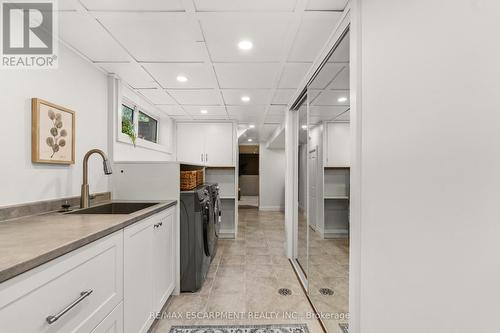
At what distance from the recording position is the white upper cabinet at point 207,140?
4.72m

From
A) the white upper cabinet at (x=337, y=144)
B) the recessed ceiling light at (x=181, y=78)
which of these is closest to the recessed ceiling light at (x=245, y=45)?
the recessed ceiling light at (x=181, y=78)

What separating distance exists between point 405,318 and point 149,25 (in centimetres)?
222

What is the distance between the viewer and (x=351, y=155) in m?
1.35

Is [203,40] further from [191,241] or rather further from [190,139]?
[190,139]

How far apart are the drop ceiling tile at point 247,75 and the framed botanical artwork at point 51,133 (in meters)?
1.41

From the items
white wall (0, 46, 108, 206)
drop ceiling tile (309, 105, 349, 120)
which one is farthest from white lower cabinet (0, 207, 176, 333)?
drop ceiling tile (309, 105, 349, 120)

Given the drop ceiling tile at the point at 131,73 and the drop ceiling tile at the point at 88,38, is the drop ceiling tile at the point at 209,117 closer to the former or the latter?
the drop ceiling tile at the point at 131,73

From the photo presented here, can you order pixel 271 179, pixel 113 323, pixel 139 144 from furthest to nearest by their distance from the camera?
pixel 271 179, pixel 139 144, pixel 113 323

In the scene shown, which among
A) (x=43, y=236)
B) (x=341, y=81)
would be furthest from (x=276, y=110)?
(x=43, y=236)

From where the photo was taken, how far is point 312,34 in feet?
5.84

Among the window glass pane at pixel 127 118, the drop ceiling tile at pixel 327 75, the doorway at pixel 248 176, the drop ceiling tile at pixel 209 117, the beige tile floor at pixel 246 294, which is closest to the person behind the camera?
the beige tile floor at pixel 246 294

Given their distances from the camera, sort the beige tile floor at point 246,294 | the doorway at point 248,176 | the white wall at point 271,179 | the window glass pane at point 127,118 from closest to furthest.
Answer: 1. the beige tile floor at point 246,294
2. the window glass pane at point 127,118
3. the white wall at point 271,179
4. the doorway at point 248,176

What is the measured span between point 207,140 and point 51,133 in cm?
303

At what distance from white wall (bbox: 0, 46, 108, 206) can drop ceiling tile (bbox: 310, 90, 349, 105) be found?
2.33m
